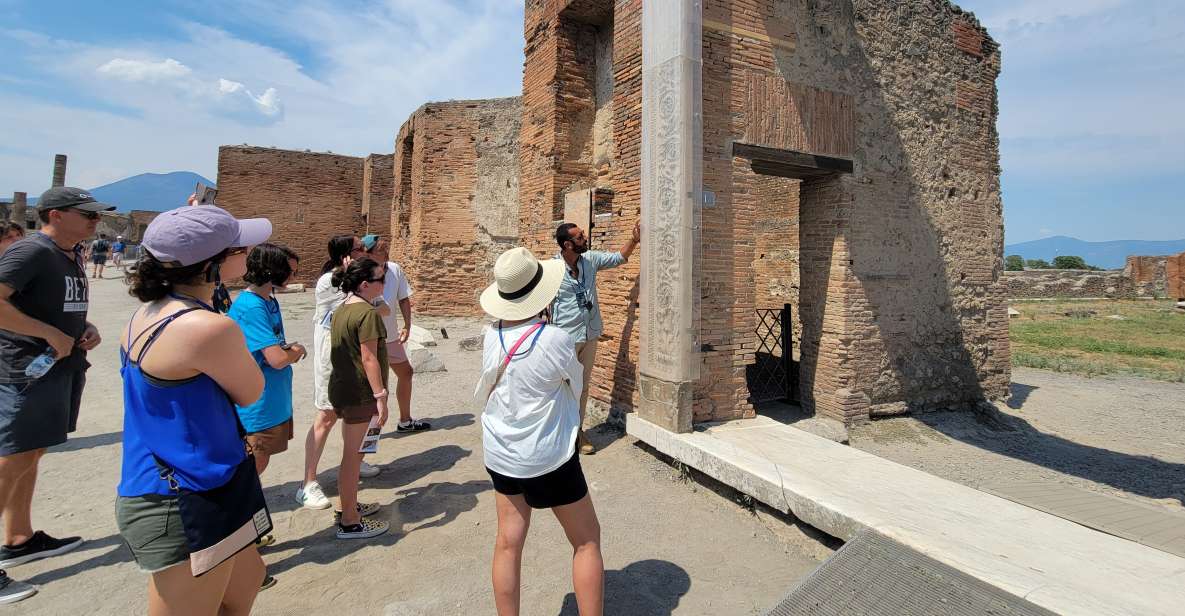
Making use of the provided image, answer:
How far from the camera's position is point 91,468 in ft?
15.3

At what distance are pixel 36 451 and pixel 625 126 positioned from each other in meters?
5.01

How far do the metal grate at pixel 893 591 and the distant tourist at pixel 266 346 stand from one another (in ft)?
9.67

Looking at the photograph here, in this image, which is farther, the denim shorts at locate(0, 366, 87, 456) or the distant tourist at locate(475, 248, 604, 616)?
the denim shorts at locate(0, 366, 87, 456)

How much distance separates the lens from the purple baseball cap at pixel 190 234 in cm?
179

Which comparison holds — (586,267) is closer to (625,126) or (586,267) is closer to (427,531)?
(625,126)

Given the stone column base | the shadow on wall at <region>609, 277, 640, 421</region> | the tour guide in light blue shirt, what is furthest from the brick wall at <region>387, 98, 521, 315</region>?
the stone column base

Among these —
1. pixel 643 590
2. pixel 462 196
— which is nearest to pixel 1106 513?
pixel 643 590

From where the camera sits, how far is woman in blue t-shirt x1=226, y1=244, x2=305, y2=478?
3.26m

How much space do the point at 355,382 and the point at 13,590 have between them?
1.91 m

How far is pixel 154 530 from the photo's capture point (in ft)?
5.62

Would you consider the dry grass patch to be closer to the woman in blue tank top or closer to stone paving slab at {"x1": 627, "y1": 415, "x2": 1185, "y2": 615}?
stone paving slab at {"x1": 627, "y1": 415, "x2": 1185, "y2": 615}

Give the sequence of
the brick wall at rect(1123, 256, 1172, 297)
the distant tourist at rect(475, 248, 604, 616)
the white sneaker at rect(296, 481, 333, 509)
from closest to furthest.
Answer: the distant tourist at rect(475, 248, 604, 616), the white sneaker at rect(296, 481, 333, 509), the brick wall at rect(1123, 256, 1172, 297)

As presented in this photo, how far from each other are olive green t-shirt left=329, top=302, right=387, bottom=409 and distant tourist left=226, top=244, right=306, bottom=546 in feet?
0.81

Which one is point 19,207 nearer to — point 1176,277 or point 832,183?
point 832,183
